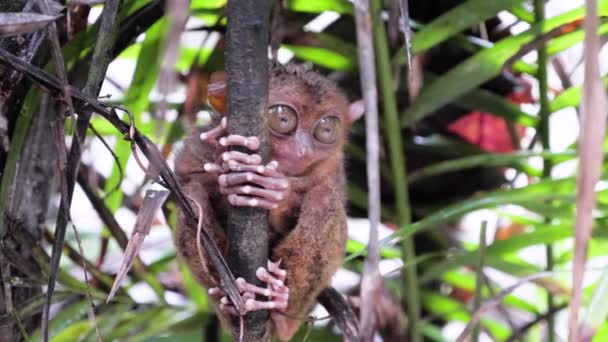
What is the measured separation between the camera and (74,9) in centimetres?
218

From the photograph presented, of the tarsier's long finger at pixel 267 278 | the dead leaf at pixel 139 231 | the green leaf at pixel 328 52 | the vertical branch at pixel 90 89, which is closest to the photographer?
the dead leaf at pixel 139 231

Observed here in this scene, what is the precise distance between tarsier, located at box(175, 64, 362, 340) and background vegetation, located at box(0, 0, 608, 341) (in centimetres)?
12

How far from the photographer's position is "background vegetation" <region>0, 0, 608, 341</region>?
2.15 meters

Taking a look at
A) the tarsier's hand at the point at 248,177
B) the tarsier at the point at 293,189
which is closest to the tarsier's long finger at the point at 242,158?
the tarsier's hand at the point at 248,177

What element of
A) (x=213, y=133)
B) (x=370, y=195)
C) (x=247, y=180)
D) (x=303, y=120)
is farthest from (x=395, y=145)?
(x=370, y=195)

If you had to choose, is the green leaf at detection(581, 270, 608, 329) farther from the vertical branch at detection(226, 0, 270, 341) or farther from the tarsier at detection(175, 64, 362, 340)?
the tarsier at detection(175, 64, 362, 340)

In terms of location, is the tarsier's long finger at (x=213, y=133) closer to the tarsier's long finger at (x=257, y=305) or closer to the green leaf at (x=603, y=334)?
the tarsier's long finger at (x=257, y=305)

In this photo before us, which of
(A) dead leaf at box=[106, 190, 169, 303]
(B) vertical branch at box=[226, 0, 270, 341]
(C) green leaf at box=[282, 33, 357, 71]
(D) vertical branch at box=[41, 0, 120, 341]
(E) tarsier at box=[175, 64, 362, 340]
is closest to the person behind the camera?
(A) dead leaf at box=[106, 190, 169, 303]

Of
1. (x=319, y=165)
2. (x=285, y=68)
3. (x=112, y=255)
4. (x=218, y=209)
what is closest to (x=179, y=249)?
(x=218, y=209)

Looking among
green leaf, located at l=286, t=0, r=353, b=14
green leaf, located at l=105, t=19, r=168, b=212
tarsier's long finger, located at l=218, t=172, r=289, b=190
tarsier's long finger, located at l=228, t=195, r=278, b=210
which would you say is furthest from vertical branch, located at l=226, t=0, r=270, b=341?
green leaf, located at l=286, t=0, r=353, b=14

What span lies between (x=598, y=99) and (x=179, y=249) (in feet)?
4.83

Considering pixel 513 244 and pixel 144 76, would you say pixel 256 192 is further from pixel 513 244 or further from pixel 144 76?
pixel 513 244

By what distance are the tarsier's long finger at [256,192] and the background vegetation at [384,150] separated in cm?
24

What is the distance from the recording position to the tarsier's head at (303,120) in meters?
2.22
